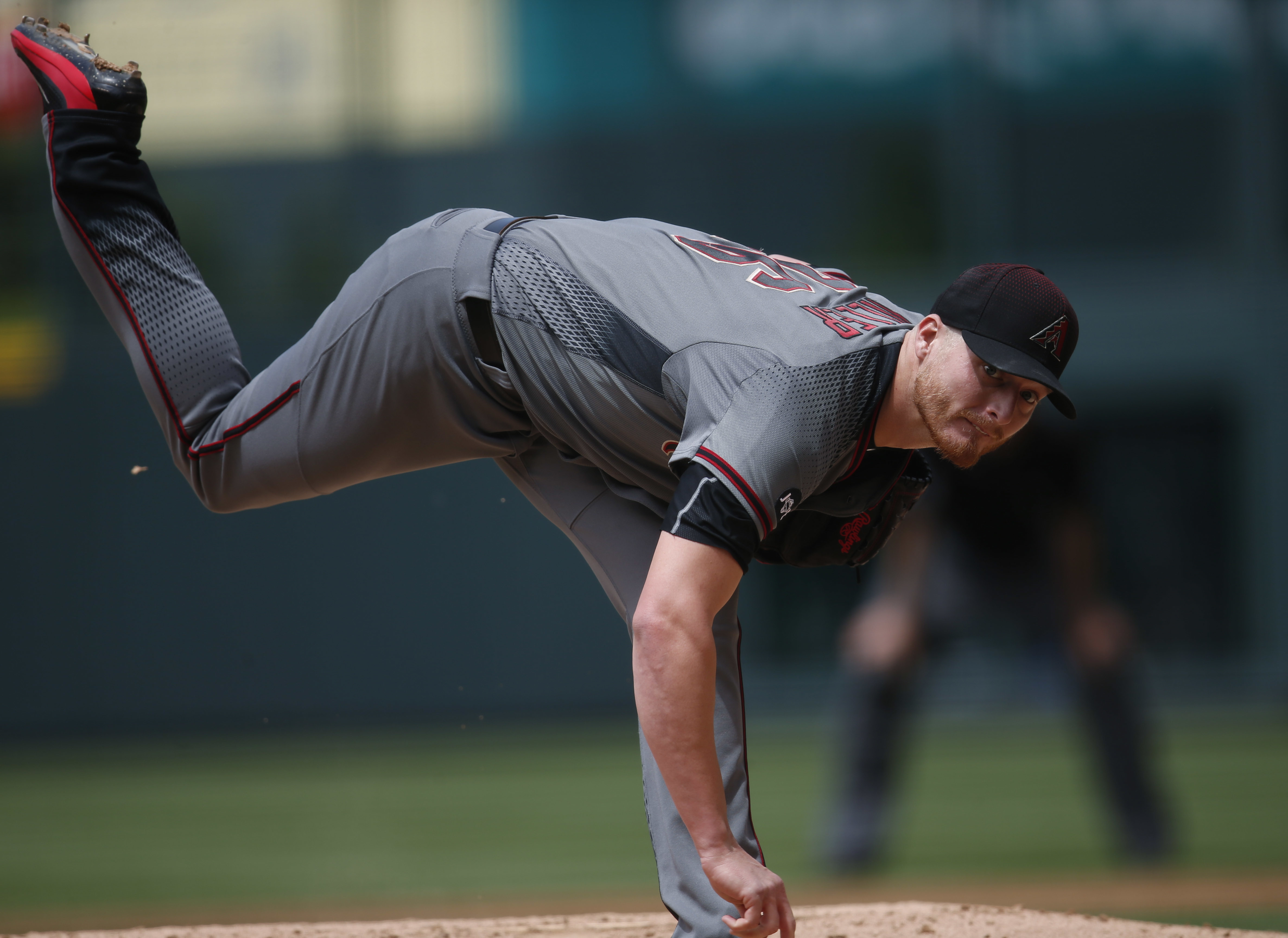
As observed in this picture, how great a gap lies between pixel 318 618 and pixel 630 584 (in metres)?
10.1

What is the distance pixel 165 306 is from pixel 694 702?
1512mm

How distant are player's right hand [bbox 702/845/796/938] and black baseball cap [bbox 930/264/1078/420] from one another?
3.25 ft

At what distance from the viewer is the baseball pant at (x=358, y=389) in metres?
2.82

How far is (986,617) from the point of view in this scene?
652cm

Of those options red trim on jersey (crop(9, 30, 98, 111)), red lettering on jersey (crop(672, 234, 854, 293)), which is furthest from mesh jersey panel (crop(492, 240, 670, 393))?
red trim on jersey (crop(9, 30, 98, 111))

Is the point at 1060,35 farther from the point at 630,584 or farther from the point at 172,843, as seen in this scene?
the point at 630,584

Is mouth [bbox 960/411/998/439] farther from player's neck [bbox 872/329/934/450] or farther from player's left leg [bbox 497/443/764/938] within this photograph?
player's left leg [bbox 497/443/764/938]

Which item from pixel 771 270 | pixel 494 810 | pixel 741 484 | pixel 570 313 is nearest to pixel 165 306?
pixel 570 313

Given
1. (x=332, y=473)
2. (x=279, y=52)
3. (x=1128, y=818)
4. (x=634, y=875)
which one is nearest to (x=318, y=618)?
(x=279, y=52)

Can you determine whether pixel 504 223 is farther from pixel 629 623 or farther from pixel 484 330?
pixel 629 623

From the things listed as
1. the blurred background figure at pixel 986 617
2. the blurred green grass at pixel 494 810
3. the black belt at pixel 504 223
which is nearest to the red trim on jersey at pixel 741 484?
the black belt at pixel 504 223

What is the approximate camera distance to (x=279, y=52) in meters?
13.6

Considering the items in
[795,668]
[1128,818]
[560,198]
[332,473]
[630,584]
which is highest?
[332,473]

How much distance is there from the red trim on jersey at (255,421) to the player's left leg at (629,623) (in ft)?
1.66
